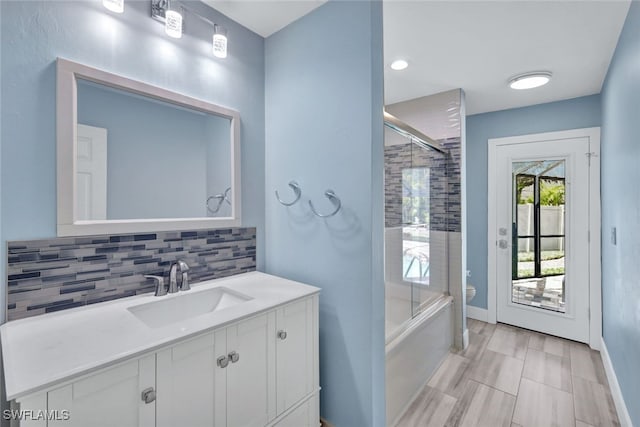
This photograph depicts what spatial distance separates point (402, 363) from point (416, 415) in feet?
1.12

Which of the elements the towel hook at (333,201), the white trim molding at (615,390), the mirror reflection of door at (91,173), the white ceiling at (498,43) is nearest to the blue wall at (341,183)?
the towel hook at (333,201)

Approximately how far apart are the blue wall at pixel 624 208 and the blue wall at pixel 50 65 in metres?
2.28

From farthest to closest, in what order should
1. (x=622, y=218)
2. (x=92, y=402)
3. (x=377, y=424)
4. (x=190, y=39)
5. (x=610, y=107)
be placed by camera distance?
(x=610, y=107) < (x=622, y=218) < (x=190, y=39) < (x=377, y=424) < (x=92, y=402)

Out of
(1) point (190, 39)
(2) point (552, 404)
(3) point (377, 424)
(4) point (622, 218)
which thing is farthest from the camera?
(2) point (552, 404)

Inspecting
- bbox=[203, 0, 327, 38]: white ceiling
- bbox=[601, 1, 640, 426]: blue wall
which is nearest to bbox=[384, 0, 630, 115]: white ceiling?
bbox=[601, 1, 640, 426]: blue wall

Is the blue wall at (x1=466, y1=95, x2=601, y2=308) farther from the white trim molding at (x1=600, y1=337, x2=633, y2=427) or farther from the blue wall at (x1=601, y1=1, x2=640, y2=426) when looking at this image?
the white trim molding at (x1=600, y1=337, x2=633, y2=427)

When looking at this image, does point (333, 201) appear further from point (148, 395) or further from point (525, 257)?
point (525, 257)

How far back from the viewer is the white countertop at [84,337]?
2.46 ft

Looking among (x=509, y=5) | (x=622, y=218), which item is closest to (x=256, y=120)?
(x=509, y=5)

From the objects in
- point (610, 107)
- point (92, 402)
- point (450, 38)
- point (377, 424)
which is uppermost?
point (450, 38)

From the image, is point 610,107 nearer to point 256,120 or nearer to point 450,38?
point 450,38

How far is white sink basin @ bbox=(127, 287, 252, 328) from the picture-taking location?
1298 millimetres

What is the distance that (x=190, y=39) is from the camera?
157 centimetres

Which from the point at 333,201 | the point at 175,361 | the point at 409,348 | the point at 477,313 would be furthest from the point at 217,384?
the point at 477,313
